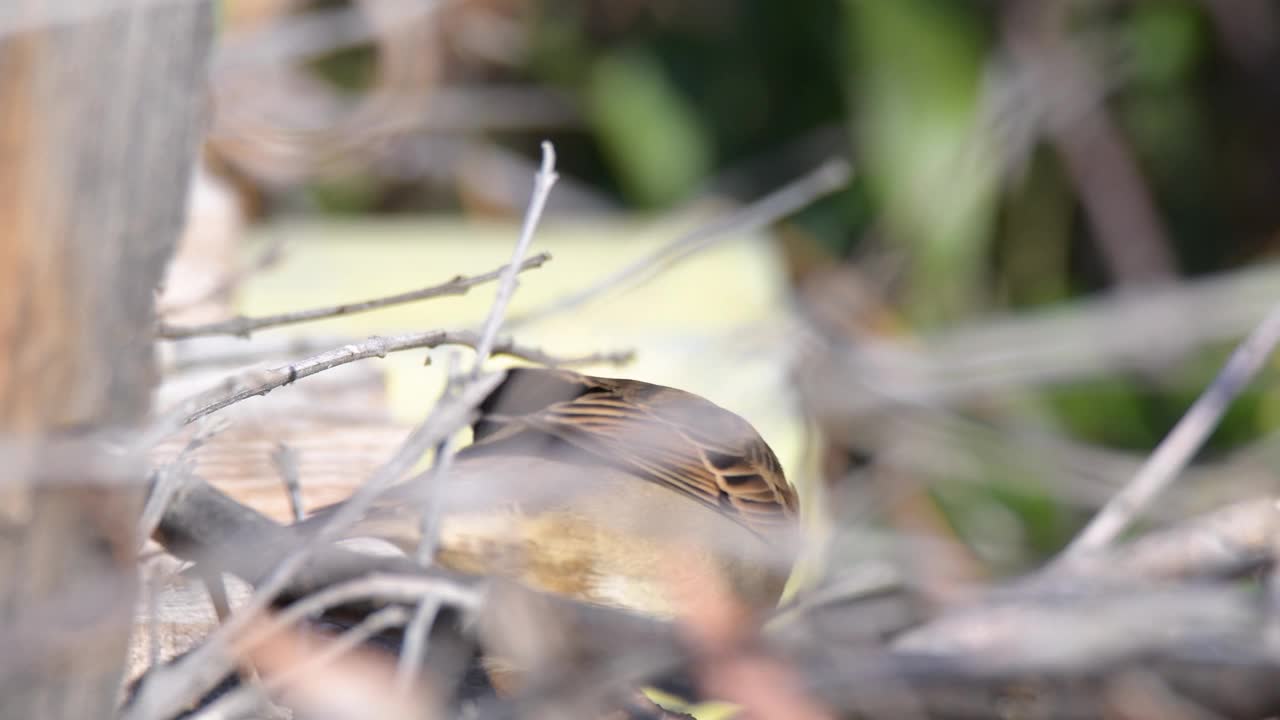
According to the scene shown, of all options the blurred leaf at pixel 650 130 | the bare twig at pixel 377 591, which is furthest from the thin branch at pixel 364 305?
the blurred leaf at pixel 650 130

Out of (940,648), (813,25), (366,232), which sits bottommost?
(366,232)

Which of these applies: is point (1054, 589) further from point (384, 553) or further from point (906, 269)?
point (906, 269)

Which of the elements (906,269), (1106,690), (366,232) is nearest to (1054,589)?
(1106,690)

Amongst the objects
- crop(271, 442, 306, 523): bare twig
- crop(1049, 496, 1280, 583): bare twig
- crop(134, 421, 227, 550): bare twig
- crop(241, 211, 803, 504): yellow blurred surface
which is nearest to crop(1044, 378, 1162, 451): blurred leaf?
crop(241, 211, 803, 504): yellow blurred surface

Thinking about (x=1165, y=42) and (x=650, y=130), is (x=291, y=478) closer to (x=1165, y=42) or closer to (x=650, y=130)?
(x=650, y=130)

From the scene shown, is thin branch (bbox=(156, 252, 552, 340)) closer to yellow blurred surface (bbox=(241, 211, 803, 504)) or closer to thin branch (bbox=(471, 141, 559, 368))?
thin branch (bbox=(471, 141, 559, 368))

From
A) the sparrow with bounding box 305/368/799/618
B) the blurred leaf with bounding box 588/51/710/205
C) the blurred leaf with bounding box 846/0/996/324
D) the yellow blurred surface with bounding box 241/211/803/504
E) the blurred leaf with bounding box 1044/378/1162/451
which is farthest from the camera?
the blurred leaf with bounding box 588/51/710/205
